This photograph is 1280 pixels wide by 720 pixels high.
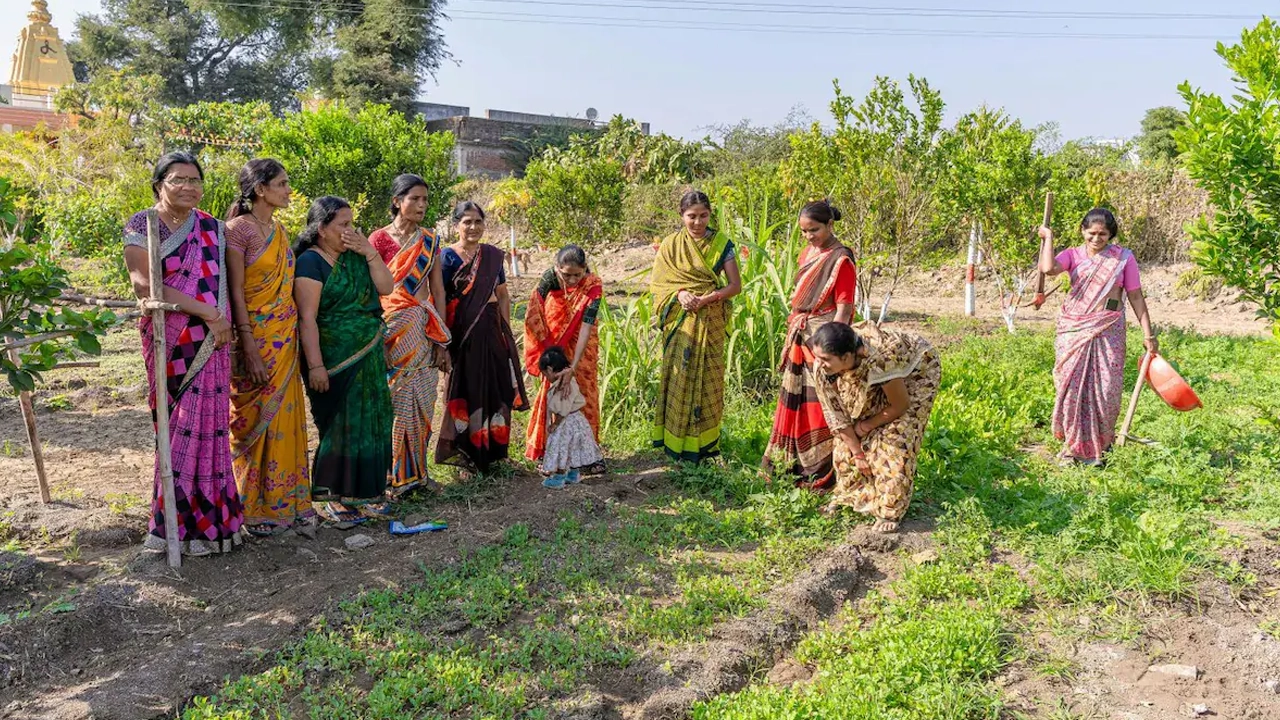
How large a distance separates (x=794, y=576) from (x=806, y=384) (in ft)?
4.19

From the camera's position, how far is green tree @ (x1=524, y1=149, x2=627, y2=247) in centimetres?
1345

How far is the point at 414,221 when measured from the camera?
15.6 feet

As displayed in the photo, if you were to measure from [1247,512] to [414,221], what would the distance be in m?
4.44

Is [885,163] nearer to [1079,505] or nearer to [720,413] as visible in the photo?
[720,413]

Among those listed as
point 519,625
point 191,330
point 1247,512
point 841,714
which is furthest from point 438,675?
point 1247,512

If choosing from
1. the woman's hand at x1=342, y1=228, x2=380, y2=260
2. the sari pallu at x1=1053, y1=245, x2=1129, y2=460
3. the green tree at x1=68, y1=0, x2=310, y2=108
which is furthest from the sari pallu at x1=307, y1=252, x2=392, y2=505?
the green tree at x1=68, y1=0, x2=310, y2=108

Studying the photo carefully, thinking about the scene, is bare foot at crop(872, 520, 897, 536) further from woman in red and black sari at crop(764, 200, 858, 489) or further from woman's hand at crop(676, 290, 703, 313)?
woman's hand at crop(676, 290, 703, 313)

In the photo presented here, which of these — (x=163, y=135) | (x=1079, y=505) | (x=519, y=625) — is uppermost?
(x=163, y=135)

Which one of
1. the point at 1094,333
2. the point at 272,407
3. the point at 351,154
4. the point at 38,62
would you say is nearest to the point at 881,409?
the point at 1094,333

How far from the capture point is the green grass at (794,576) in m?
3.00

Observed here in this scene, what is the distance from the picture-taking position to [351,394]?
175 inches

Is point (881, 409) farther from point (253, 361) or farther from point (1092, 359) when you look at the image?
point (253, 361)

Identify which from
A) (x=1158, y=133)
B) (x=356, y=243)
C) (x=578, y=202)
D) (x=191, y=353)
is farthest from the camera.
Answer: (x=1158, y=133)

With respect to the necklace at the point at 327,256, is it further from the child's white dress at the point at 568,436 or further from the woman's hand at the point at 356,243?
the child's white dress at the point at 568,436
